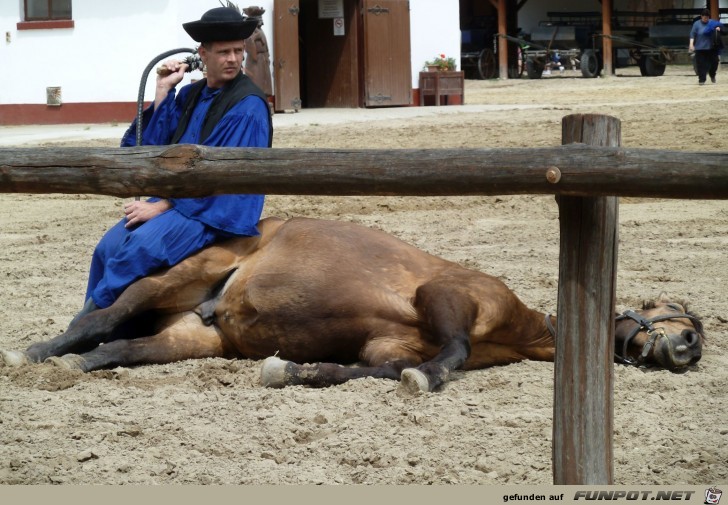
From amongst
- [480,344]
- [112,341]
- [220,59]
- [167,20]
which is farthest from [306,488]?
[167,20]

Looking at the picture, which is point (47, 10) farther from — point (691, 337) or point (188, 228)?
point (691, 337)

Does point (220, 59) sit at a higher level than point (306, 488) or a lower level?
higher

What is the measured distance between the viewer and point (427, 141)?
13.6 meters

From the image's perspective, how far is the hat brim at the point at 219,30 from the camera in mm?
5344

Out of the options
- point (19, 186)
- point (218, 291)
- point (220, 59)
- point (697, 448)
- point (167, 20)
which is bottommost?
point (697, 448)

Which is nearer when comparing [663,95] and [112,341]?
[112,341]

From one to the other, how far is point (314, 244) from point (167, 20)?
13.2m

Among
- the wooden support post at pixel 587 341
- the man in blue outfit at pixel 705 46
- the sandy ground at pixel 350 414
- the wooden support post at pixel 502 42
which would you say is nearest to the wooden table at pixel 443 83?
the man in blue outfit at pixel 705 46

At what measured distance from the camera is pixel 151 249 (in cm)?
514

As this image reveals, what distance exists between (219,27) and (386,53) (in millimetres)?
15599

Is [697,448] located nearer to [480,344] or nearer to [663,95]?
[480,344]

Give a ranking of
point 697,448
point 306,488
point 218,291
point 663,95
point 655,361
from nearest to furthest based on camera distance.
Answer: point 306,488 → point 697,448 → point 655,361 → point 218,291 → point 663,95

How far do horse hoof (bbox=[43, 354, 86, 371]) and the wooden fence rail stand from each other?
1.58 m

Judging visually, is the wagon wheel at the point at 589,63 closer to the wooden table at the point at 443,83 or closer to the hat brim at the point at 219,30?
the wooden table at the point at 443,83
